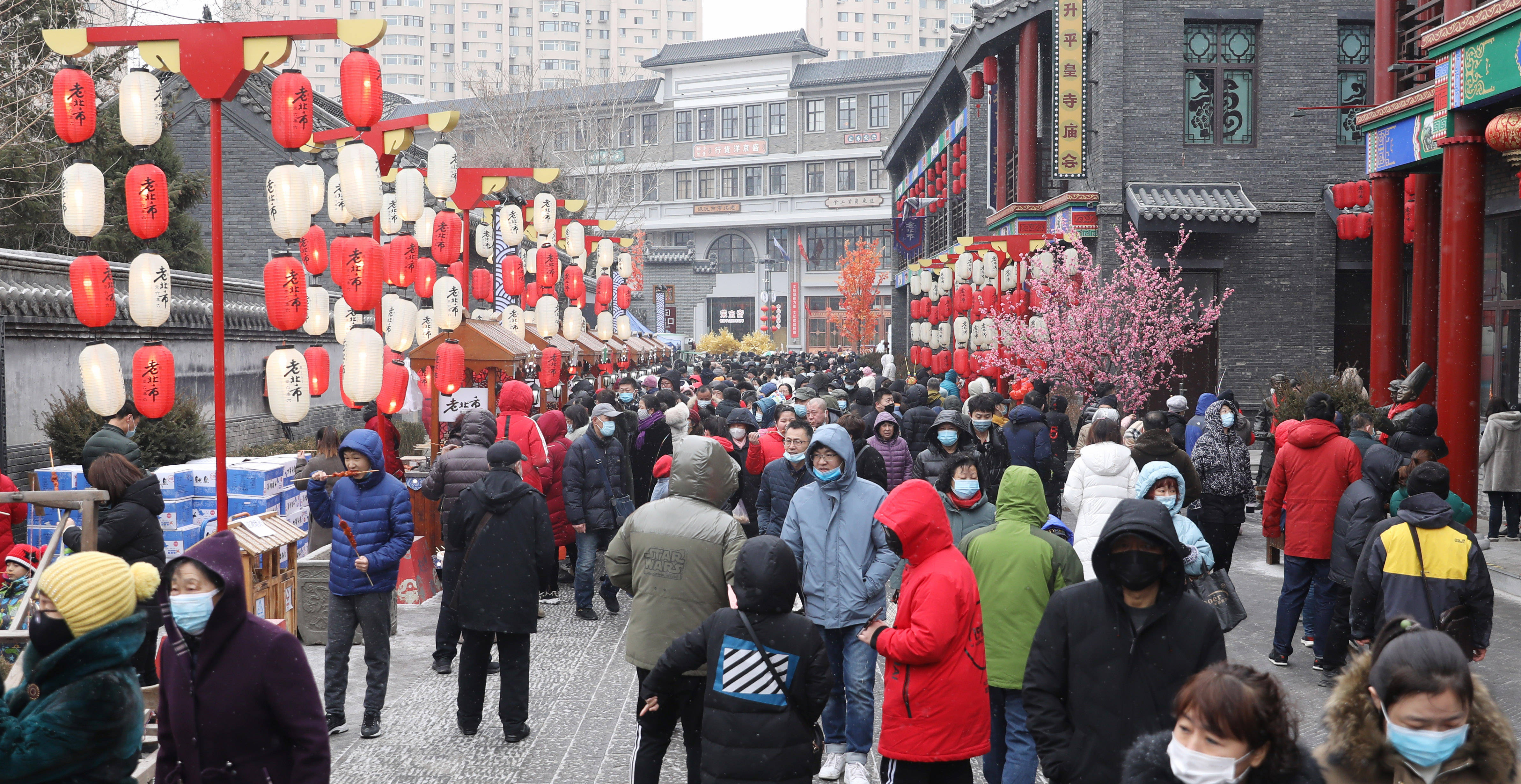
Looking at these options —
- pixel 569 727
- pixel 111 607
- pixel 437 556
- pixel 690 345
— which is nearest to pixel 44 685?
pixel 111 607

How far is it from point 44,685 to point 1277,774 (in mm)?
3083

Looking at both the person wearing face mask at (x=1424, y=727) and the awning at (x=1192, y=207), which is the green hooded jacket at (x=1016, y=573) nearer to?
the person wearing face mask at (x=1424, y=727)

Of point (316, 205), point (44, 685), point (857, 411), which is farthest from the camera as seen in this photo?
point (316, 205)

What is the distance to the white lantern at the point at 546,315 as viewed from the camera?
19609 mm

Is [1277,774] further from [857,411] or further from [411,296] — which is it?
[411,296]

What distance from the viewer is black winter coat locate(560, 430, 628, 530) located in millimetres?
8867

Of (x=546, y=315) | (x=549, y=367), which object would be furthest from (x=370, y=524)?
(x=546, y=315)

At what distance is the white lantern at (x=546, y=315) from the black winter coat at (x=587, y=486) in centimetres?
1094

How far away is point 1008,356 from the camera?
18609 millimetres

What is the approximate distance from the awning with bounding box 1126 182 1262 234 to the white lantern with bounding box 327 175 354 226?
38.9 ft

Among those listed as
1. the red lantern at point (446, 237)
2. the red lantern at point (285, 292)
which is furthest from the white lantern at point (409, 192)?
the red lantern at point (285, 292)

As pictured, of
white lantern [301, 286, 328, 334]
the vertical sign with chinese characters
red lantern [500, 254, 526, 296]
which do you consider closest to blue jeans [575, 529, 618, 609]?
white lantern [301, 286, 328, 334]

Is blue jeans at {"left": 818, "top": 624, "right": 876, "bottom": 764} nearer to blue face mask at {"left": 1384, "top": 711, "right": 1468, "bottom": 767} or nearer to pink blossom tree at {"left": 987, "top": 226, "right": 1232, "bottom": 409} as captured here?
blue face mask at {"left": 1384, "top": 711, "right": 1468, "bottom": 767}

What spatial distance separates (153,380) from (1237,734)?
30.3ft
